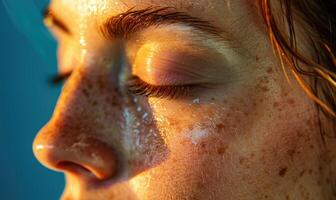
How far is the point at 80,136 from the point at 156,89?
0.40 ft

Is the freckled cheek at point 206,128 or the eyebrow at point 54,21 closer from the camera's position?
the freckled cheek at point 206,128

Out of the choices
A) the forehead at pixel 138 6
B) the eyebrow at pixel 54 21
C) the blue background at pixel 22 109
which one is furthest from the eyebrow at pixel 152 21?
the blue background at pixel 22 109

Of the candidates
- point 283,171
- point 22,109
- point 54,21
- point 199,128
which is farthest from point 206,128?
point 22,109

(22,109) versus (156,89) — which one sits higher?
(156,89)

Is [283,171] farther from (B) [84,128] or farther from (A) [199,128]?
(B) [84,128]

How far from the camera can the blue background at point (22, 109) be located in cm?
162

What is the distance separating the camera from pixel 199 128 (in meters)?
0.70

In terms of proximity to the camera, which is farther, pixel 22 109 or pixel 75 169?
pixel 22 109

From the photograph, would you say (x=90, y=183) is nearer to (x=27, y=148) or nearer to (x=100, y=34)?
(x=100, y=34)

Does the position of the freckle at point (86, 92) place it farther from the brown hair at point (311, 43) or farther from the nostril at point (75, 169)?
the brown hair at point (311, 43)

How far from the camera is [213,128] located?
2.31ft

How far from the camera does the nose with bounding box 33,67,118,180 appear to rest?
27.7 inches

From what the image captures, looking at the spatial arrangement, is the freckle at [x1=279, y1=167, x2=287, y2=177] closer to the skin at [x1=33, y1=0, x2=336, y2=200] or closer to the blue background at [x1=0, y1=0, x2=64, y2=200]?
the skin at [x1=33, y1=0, x2=336, y2=200]

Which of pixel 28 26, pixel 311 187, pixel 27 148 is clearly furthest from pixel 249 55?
pixel 27 148
